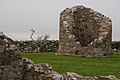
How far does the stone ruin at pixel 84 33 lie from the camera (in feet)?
96.5

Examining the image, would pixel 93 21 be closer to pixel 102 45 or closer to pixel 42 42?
pixel 102 45

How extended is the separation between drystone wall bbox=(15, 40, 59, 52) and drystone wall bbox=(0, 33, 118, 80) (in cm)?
3005

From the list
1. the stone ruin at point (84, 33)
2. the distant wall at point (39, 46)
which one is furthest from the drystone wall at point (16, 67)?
the distant wall at point (39, 46)

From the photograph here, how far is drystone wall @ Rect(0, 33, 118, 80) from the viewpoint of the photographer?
8445mm

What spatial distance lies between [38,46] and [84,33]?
7671 mm

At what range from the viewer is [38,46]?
39.6 m

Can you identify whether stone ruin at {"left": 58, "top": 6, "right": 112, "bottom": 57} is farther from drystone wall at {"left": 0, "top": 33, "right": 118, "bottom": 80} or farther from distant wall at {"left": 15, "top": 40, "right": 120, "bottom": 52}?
drystone wall at {"left": 0, "top": 33, "right": 118, "bottom": 80}

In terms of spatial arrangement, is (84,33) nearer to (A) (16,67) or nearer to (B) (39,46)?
→ (B) (39,46)

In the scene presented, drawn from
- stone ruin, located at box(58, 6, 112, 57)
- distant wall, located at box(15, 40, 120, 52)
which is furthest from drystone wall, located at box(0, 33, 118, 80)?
distant wall, located at box(15, 40, 120, 52)

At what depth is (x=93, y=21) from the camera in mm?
32906

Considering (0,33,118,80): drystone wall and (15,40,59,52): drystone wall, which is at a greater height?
(15,40,59,52): drystone wall

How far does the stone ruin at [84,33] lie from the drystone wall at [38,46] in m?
7.01

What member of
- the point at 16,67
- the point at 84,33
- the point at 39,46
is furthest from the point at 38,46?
the point at 16,67

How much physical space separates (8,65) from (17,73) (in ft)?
0.93
